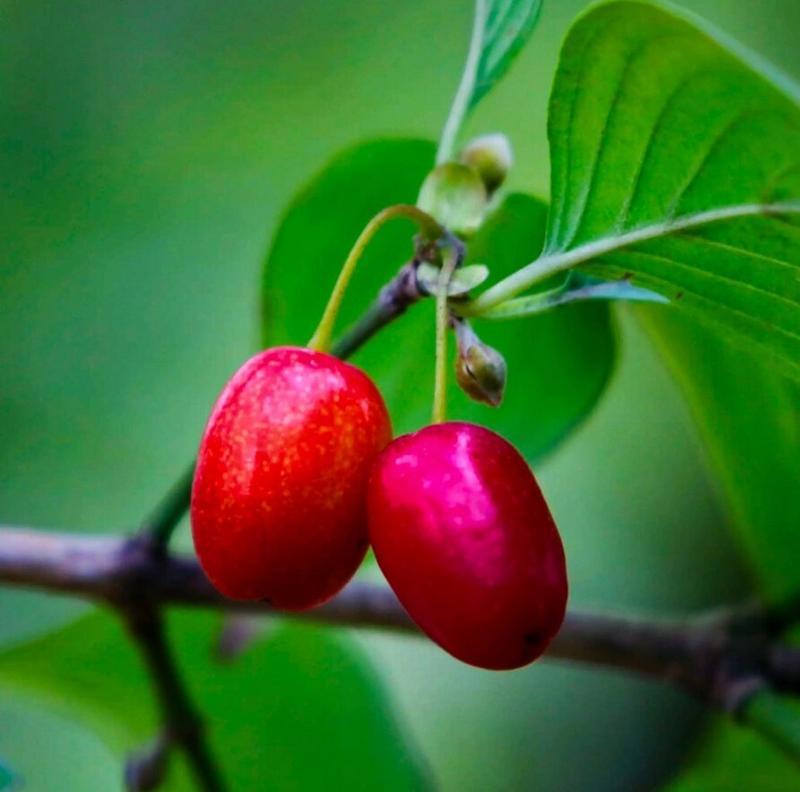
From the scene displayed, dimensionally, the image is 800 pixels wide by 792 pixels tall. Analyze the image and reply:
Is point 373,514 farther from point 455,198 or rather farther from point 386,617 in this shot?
point 386,617

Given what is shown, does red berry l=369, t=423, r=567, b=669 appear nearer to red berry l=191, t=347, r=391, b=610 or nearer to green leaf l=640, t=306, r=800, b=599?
red berry l=191, t=347, r=391, b=610

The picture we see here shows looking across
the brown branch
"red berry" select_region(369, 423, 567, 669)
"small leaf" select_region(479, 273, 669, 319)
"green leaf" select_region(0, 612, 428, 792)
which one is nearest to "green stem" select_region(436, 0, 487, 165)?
"small leaf" select_region(479, 273, 669, 319)

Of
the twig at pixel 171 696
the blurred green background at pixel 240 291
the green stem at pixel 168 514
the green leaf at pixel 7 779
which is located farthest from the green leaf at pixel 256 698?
the blurred green background at pixel 240 291

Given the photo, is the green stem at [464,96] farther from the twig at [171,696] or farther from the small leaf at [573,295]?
the twig at [171,696]

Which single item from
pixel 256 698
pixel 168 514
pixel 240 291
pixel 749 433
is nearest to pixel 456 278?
pixel 168 514

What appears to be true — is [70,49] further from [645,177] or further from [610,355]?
[645,177]
